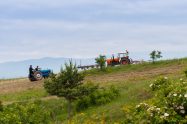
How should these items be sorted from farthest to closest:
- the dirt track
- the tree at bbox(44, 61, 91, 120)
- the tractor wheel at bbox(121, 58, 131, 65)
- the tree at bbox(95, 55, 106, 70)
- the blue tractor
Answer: the tractor wheel at bbox(121, 58, 131, 65), the blue tractor, the tree at bbox(95, 55, 106, 70), the dirt track, the tree at bbox(44, 61, 91, 120)

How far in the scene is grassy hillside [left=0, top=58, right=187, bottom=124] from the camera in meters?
42.0

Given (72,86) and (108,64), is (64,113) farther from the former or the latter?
(108,64)

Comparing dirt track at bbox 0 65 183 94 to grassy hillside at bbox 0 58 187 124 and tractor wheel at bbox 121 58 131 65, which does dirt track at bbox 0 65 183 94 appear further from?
tractor wheel at bbox 121 58 131 65

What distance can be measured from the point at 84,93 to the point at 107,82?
34.2 feet

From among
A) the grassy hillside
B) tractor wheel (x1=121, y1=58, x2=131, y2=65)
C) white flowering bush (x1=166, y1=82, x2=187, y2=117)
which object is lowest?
the grassy hillside

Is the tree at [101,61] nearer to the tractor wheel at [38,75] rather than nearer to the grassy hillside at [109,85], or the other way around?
the grassy hillside at [109,85]

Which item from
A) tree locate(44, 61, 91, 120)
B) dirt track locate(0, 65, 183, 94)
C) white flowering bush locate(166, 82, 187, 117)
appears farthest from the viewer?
dirt track locate(0, 65, 183, 94)

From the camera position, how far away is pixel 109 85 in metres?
54.3

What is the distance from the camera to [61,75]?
46312 mm

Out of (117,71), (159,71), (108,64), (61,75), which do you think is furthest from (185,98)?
(108,64)

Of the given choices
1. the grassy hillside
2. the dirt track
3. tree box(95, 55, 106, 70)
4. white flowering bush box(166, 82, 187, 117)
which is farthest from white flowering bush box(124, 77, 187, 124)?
tree box(95, 55, 106, 70)

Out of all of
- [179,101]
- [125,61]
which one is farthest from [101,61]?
[179,101]

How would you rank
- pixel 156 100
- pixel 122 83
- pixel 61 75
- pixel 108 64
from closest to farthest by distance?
pixel 156 100
pixel 61 75
pixel 122 83
pixel 108 64

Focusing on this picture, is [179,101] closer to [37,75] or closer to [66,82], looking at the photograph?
[66,82]
